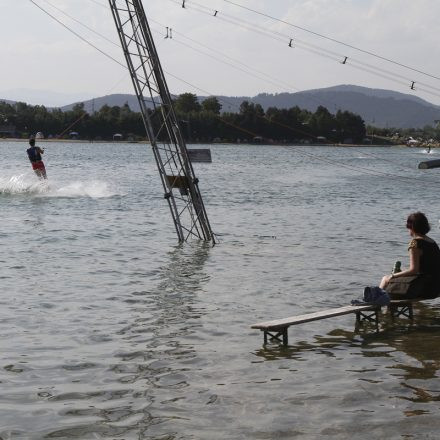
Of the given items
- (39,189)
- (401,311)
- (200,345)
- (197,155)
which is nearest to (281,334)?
(200,345)

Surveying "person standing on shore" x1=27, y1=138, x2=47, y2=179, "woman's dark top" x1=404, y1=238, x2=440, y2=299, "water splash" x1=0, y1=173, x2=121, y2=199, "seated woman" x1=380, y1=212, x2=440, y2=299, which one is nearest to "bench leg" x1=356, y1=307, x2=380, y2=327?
"seated woman" x1=380, y1=212, x2=440, y2=299

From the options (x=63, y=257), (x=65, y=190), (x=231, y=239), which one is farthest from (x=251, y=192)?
(x=63, y=257)

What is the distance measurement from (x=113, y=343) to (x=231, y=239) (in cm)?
1649

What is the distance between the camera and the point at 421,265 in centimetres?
1412

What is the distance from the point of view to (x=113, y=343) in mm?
12977

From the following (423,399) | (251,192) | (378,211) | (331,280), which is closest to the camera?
(423,399)

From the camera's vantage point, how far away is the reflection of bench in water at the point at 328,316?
12625 mm

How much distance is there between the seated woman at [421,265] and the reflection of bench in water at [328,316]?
25 centimetres

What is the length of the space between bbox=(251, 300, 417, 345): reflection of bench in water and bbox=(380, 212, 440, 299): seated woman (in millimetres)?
247

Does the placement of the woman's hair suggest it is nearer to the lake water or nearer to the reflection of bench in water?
the reflection of bench in water

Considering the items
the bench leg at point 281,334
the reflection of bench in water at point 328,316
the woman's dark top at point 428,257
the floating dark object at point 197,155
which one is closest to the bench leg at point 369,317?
the reflection of bench in water at point 328,316

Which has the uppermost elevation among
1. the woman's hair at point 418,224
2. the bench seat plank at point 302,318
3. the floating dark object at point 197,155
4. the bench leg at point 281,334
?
the floating dark object at point 197,155

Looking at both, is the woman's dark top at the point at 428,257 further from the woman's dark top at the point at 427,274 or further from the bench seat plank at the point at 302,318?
the bench seat plank at the point at 302,318

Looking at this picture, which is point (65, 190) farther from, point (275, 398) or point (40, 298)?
point (275, 398)
